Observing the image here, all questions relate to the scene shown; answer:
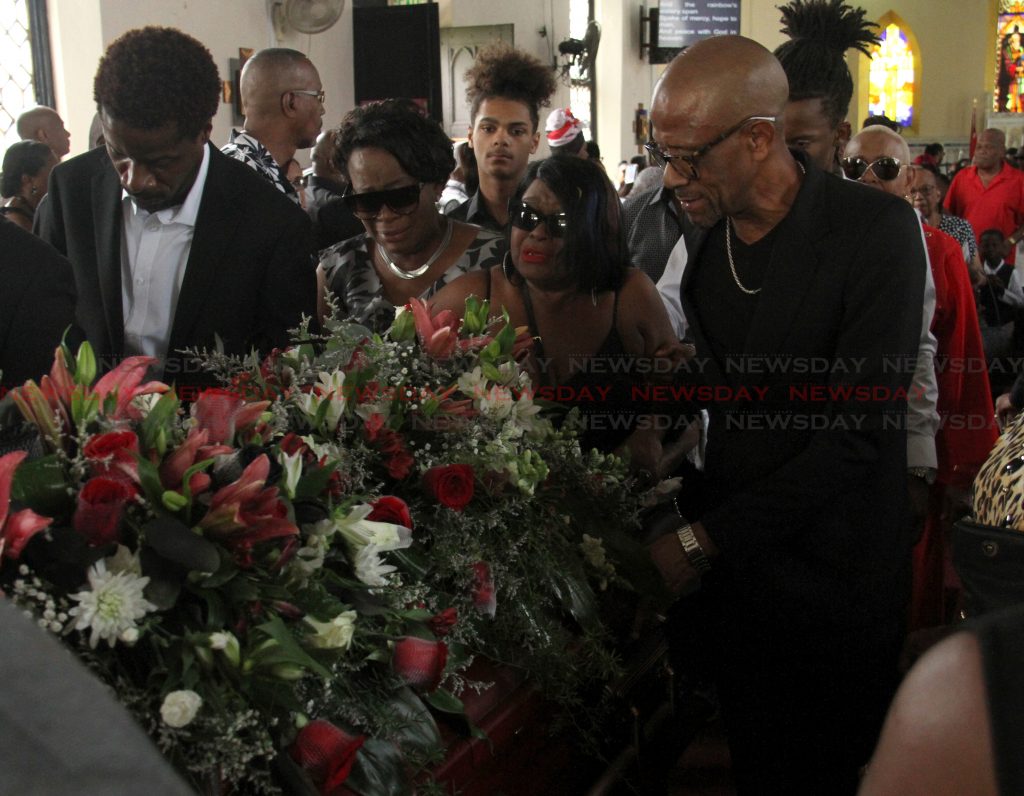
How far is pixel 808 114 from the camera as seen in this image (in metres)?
3.21

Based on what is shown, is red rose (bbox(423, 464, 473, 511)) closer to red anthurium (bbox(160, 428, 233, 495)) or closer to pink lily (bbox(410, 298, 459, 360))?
pink lily (bbox(410, 298, 459, 360))

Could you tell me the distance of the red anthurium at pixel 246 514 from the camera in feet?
4.56

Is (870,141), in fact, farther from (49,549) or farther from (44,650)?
(44,650)

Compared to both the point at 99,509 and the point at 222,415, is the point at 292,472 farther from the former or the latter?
the point at 99,509

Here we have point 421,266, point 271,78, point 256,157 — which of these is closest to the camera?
point 421,266

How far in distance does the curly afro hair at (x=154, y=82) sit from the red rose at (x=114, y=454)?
1.39 metres

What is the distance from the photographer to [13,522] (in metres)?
1.27

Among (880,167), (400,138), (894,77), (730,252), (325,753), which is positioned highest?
(894,77)

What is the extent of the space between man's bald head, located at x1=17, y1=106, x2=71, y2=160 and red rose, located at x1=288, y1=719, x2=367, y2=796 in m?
4.72

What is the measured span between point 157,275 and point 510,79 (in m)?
1.77

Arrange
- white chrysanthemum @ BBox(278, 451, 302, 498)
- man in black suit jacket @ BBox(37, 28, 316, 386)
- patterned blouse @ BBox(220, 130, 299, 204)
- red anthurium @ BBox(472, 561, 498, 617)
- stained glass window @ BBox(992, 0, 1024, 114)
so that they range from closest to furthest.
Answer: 1. white chrysanthemum @ BBox(278, 451, 302, 498)
2. red anthurium @ BBox(472, 561, 498, 617)
3. man in black suit jacket @ BBox(37, 28, 316, 386)
4. patterned blouse @ BBox(220, 130, 299, 204)
5. stained glass window @ BBox(992, 0, 1024, 114)

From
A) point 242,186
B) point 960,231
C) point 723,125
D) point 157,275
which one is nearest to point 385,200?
point 242,186

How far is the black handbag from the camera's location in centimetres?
189

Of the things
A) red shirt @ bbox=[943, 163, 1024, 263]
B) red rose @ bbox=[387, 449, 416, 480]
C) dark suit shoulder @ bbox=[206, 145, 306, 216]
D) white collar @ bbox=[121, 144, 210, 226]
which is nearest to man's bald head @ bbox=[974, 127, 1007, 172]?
red shirt @ bbox=[943, 163, 1024, 263]
